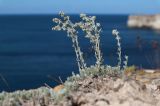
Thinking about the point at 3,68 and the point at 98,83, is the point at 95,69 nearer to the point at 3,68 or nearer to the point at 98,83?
the point at 98,83

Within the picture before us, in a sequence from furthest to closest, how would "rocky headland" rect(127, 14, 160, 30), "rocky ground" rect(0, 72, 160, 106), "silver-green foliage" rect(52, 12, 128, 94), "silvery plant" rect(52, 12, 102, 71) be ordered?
"rocky headland" rect(127, 14, 160, 30) → "silvery plant" rect(52, 12, 102, 71) → "silver-green foliage" rect(52, 12, 128, 94) → "rocky ground" rect(0, 72, 160, 106)

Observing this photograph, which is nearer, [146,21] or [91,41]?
[91,41]

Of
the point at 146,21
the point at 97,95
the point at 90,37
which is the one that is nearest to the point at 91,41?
the point at 90,37

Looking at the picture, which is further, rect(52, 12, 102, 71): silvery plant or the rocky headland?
the rocky headland

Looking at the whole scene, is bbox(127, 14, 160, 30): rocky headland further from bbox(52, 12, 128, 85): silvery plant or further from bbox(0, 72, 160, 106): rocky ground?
bbox(0, 72, 160, 106): rocky ground

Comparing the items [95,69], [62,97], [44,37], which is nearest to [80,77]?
[95,69]

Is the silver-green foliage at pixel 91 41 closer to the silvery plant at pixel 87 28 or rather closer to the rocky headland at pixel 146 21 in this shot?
the silvery plant at pixel 87 28

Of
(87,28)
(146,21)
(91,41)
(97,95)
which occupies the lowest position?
(146,21)

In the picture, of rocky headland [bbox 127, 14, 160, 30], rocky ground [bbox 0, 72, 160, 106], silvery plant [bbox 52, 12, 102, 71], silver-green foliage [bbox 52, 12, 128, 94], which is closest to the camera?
rocky ground [bbox 0, 72, 160, 106]

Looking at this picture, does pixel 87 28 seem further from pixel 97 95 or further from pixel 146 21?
pixel 146 21

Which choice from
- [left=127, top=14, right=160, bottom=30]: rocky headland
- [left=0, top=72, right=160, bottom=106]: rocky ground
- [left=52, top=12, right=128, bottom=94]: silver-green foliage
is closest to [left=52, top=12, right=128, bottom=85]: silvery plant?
[left=52, top=12, right=128, bottom=94]: silver-green foliage
